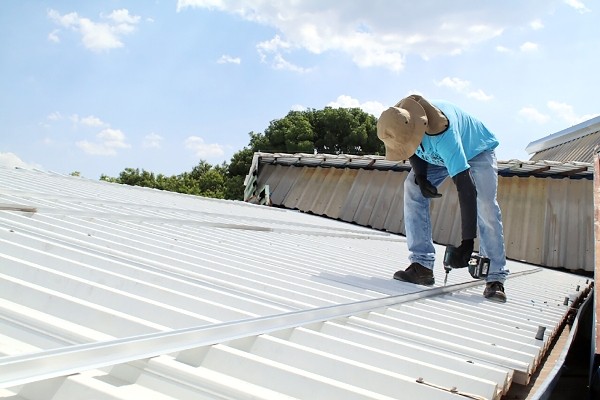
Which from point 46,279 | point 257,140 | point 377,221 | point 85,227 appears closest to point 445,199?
point 377,221

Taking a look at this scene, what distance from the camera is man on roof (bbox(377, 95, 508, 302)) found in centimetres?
336

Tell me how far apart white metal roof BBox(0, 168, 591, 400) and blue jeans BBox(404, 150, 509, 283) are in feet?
1.26

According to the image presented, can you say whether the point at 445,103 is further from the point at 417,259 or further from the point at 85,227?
the point at 85,227

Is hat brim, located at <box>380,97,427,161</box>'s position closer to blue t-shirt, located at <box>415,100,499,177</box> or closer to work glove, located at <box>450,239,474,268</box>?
blue t-shirt, located at <box>415,100,499,177</box>

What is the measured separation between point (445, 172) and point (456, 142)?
2.35 ft

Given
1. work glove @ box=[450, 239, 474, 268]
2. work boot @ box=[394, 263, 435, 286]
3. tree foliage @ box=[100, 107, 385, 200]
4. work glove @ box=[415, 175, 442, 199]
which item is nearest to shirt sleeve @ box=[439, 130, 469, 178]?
work glove @ box=[415, 175, 442, 199]

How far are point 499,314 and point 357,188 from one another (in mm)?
9124

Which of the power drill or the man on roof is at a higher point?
the man on roof

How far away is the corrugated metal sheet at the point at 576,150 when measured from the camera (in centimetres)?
1403

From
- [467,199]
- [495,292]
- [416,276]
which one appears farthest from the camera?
[416,276]

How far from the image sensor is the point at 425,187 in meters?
3.79

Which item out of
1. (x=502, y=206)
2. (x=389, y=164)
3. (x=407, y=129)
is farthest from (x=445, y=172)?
(x=389, y=164)

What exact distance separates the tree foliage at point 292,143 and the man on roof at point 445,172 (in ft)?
62.7

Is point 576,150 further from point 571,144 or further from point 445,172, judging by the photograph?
point 445,172
